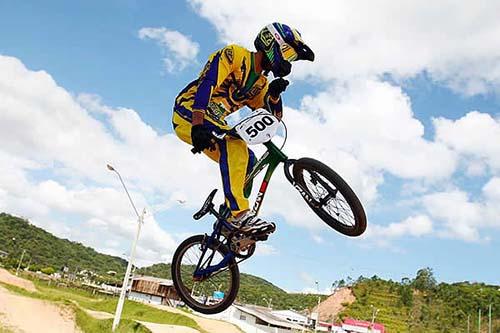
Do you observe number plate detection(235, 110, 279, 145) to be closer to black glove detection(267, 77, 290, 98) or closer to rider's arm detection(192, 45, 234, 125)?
rider's arm detection(192, 45, 234, 125)

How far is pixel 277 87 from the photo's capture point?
5.00m

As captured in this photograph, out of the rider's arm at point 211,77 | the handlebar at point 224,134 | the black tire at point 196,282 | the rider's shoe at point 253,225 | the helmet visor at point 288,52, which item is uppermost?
the helmet visor at point 288,52

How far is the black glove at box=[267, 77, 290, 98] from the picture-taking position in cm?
496

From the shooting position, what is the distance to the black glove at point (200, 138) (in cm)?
429

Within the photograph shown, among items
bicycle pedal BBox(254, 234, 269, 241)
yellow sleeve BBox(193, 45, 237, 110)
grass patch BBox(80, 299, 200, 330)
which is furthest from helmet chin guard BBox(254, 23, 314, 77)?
grass patch BBox(80, 299, 200, 330)

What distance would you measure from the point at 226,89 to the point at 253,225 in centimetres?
158

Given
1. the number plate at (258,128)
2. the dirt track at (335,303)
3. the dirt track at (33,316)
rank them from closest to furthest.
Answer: the number plate at (258,128) < the dirt track at (33,316) < the dirt track at (335,303)

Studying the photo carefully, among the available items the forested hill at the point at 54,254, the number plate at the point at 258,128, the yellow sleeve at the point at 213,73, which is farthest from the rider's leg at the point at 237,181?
the forested hill at the point at 54,254

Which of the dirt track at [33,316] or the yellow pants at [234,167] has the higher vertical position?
the yellow pants at [234,167]

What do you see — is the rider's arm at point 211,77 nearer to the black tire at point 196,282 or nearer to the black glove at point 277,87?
the black glove at point 277,87

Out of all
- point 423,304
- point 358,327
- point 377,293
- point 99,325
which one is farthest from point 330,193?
point 377,293

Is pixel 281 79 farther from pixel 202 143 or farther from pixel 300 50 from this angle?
pixel 202 143

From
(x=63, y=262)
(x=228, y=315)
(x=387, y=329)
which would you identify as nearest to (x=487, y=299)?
(x=387, y=329)

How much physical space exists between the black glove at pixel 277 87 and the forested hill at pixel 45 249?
4621 inches
